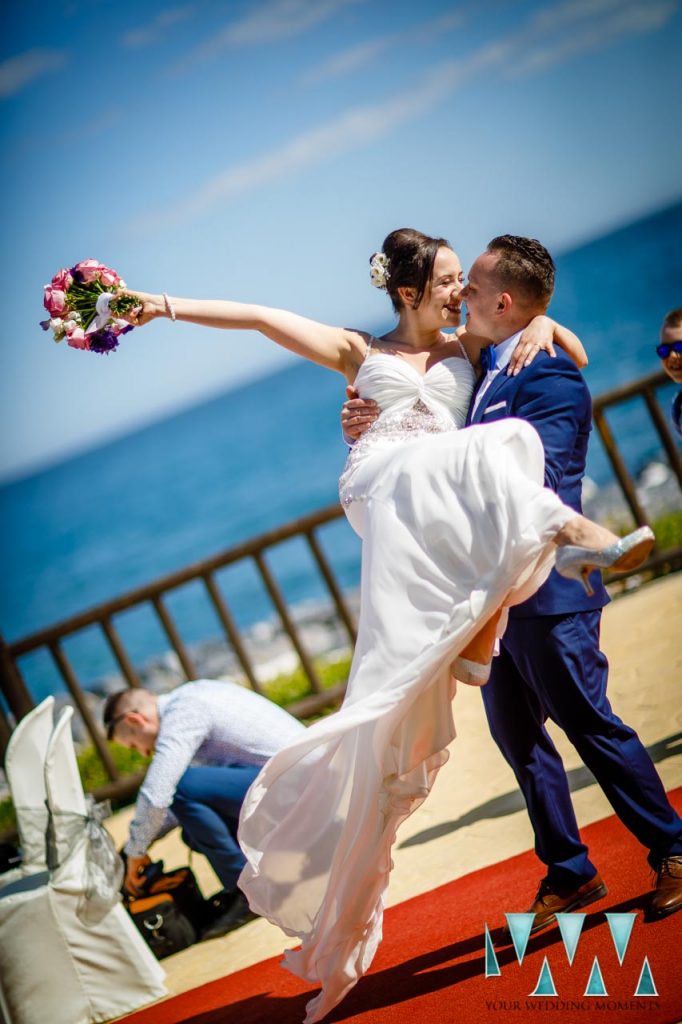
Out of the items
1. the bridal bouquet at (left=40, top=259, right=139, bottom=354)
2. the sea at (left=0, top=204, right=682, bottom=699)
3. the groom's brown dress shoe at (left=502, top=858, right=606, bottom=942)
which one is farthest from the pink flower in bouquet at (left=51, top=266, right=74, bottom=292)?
the sea at (left=0, top=204, right=682, bottom=699)

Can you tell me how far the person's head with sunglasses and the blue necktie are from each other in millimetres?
1120

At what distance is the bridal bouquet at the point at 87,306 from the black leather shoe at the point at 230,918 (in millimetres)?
2683

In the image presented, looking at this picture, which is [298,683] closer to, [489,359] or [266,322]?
[266,322]

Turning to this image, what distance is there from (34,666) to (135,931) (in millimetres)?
46757

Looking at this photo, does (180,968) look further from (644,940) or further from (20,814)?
(644,940)

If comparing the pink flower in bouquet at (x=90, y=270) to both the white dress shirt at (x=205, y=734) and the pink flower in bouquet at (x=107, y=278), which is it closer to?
the pink flower in bouquet at (x=107, y=278)

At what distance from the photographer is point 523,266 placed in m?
3.56

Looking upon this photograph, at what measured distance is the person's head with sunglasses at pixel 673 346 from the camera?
14.9ft

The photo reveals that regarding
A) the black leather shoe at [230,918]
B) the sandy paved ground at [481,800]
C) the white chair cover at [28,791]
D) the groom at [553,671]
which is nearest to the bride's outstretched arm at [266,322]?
the groom at [553,671]

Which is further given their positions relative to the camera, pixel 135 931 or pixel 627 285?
pixel 627 285

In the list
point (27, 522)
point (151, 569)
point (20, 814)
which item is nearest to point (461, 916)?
point (20, 814)

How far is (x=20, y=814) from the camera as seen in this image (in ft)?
15.4

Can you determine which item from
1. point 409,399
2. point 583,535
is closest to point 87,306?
point 409,399

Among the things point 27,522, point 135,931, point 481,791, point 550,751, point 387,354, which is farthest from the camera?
point 27,522
